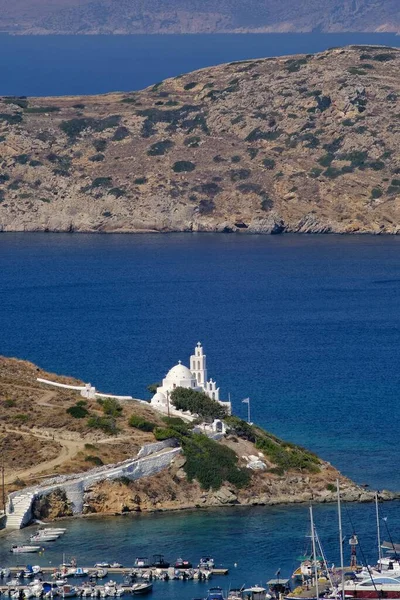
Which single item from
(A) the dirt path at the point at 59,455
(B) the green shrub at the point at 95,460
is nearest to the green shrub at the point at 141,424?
(A) the dirt path at the point at 59,455

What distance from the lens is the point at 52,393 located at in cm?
8919

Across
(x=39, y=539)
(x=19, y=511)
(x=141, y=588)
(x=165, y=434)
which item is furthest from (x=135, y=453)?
(x=141, y=588)

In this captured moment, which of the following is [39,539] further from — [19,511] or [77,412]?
[77,412]

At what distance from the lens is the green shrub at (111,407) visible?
283 ft

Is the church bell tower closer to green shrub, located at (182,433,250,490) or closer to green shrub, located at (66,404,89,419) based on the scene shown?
green shrub, located at (66,404,89,419)

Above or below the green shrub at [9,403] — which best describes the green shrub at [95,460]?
below

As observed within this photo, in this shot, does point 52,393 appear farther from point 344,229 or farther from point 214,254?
point 344,229

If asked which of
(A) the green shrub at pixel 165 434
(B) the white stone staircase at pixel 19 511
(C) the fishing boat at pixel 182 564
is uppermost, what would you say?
(A) the green shrub at pixel 165 434

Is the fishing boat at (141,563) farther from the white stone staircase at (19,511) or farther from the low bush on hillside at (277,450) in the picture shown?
the low bush on hillside at (277,450)

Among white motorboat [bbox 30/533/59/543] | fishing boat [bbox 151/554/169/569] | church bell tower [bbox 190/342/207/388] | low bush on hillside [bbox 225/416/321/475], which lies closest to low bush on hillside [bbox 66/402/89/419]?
low bush on hillside [bbox 225/416/321/475]

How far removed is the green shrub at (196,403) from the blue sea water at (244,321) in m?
4.75

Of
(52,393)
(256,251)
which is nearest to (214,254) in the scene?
(256,251)

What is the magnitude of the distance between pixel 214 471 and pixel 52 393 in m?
11.2

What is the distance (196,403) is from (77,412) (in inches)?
226
